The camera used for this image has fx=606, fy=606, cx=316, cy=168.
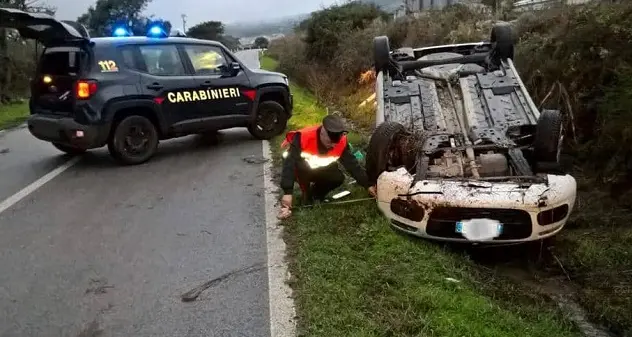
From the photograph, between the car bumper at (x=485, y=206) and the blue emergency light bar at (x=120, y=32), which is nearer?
the car bumper at (x=485, y=206)

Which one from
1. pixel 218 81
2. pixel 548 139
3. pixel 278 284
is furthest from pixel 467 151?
pixel 218 81

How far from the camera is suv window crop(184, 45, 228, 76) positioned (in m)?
8.77

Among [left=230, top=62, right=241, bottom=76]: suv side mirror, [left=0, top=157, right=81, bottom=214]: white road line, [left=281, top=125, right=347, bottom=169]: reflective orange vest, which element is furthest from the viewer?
[left=230, top=62, right=241, bottom=76]: suv side mirror

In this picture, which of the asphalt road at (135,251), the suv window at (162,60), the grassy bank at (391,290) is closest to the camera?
the grassy bank at (391,290)

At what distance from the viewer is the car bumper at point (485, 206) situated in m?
4.45

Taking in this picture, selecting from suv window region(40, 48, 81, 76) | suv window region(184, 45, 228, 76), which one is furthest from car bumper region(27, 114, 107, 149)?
suv window region(184, 45, 228, 76)

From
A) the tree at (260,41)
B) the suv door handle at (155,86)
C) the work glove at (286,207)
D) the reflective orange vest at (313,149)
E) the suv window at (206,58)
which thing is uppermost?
the suv window at (206,58)

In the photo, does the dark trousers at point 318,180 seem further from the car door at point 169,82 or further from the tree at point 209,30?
the tree at point 209,30

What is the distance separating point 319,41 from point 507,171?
14080 mm

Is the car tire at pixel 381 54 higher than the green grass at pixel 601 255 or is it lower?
higher

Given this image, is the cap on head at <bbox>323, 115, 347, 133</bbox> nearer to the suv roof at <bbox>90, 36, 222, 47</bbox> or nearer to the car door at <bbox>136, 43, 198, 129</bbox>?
the car door at <bbox>136, 43, 198, 129</bbox>

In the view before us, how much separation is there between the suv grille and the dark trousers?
4.48 ft

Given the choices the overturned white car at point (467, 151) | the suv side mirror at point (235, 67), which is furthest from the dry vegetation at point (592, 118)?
the suv side mirror at point (235, 67)

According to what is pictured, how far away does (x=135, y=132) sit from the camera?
805 centimetres
